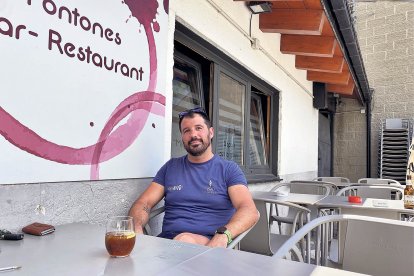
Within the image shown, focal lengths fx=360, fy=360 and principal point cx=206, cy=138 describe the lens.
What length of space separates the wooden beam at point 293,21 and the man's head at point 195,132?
2.11 m

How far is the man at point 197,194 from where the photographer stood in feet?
6.23

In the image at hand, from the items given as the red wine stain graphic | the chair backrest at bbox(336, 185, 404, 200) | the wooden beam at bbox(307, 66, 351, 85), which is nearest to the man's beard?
the red wine stain graphic

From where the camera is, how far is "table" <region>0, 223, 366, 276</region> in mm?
929

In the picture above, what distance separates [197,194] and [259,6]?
7.72 ft

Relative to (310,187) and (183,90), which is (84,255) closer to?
(183,90)

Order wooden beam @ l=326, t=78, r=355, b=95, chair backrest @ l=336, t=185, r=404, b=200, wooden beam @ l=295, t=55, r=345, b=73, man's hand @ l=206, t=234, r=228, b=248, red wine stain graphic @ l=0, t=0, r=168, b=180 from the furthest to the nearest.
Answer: wooden beam @ l=326, t=78, r=355, b=95
wooden beam @ l=295, t=55, r=345, b=73
chair backrest @ l=336, t=185, r=404, b=200
man's hand @ l=206, t=234, r=228, b=248
red wine stain graphic @ l=0, t=0, r=168, b=180

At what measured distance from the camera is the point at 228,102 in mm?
3646

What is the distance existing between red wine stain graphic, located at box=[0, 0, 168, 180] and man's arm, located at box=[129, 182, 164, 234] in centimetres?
28

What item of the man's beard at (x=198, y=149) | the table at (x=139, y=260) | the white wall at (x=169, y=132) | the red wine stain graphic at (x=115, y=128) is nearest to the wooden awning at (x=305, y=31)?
the white wall at (x=169, y=132)

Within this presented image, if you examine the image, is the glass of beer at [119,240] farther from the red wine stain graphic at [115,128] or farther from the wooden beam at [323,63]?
the wooden beam at [323,63]

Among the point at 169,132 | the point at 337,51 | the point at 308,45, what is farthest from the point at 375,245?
the point at 337,51

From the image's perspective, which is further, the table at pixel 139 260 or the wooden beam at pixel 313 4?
the wooden beam at pixel 313 4

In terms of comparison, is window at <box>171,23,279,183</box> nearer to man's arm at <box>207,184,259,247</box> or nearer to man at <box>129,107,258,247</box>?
man at <box>129,107,258,247</box>

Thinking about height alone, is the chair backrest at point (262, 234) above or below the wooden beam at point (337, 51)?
below
